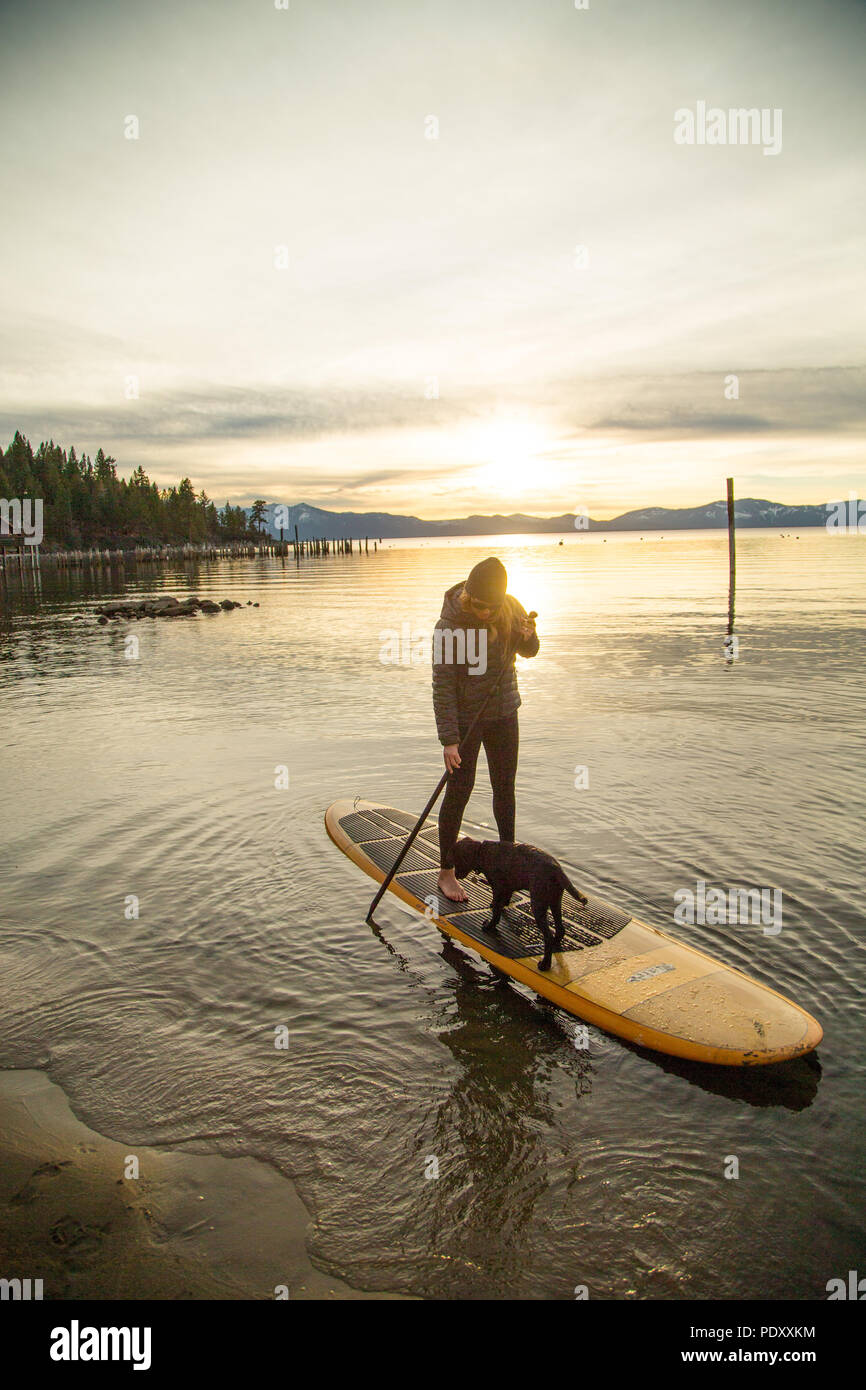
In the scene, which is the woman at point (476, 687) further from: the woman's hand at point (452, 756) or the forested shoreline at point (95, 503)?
the forested shoreline at point (95, 503)

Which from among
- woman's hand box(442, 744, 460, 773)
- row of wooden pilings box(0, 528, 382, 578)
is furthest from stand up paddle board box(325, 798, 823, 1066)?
row of wooden pilings box(0, 528, 382, 578)

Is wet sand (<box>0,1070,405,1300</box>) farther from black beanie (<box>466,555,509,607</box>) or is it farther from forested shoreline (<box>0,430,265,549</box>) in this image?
forested shoreline (<box>0,430,265,549</box>)

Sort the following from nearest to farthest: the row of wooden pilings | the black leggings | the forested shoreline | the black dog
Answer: the black dog < the black leggings < the row of wooden pilings < the forested shoreline

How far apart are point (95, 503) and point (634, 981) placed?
144209 mm

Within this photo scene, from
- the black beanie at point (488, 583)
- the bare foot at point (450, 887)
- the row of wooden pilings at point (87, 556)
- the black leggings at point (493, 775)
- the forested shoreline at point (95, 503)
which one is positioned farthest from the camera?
the forested shoreline at point (95, 503)

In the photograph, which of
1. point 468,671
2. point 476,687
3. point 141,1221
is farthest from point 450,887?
point 141,1221

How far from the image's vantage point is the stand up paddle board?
4723 millimetres

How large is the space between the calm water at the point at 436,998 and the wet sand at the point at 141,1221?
0.46ft

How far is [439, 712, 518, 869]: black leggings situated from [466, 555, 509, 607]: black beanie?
1139 millimetres

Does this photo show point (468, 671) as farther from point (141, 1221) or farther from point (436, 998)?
point (141, 1221)

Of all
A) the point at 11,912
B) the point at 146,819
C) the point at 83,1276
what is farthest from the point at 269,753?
the point at 83,1276

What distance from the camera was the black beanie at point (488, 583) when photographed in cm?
593

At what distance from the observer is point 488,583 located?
591 cm

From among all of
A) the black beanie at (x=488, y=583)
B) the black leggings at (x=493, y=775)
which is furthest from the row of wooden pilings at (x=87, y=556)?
the black beanie at (x=488, y=583)
